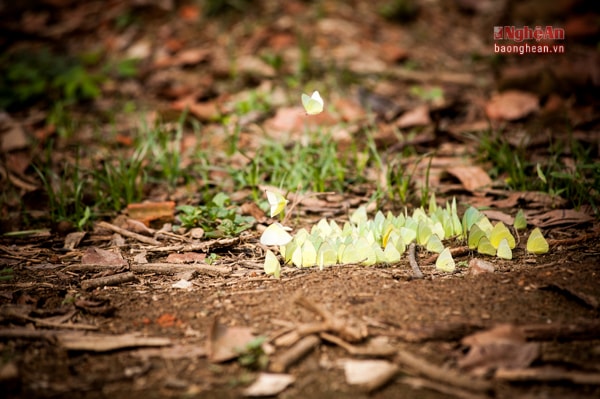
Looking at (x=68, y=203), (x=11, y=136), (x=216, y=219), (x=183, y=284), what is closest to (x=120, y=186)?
(x=68, y=203)

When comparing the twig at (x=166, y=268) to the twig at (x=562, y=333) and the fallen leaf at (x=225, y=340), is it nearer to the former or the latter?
the fallen leaf at (x=225, y=340)

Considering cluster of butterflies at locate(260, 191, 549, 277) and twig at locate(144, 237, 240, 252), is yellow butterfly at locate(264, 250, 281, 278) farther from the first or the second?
twig at locate(144, 237, 240, 252)

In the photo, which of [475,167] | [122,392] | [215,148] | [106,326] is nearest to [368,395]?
[122,392]

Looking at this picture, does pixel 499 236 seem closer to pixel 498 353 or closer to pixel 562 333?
pixel 562 333

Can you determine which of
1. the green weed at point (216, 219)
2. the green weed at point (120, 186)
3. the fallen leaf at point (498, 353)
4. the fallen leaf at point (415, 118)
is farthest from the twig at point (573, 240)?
the green weed at point (120, 186)

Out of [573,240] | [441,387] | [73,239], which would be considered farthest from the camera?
[73,239]
